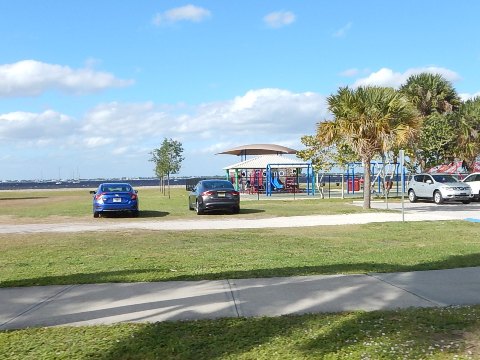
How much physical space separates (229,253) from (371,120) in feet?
42.7

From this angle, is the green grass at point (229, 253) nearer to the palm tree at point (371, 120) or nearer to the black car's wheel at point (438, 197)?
the palm tree at point (371, 120)

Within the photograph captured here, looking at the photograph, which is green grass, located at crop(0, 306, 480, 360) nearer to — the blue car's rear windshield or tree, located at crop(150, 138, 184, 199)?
the blue car's rear windshield

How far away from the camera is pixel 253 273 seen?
8.15 m

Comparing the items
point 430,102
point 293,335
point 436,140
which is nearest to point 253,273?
point 293,335

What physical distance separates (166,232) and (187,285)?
7.46 meters

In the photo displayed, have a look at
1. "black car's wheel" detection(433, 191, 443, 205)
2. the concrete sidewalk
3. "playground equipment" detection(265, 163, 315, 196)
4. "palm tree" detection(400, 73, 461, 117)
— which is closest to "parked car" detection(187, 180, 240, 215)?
"black car's wheel" detection(433, 191, 443, 205)

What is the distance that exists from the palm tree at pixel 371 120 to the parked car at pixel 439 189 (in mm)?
5837

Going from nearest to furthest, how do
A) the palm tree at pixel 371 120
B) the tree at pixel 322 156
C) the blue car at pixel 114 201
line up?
the blue car at pixel 114 201
the palm tree at pixel 371 120
the tree at pixel 322 156

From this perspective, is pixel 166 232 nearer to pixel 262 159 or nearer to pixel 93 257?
pixel 93 257

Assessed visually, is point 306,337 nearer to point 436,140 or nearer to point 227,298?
point 227,298

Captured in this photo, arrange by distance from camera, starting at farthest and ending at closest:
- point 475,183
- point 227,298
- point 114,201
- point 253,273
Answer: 1. point 475,183
2. point 114,201
3. point 253,273
4. point 227,298

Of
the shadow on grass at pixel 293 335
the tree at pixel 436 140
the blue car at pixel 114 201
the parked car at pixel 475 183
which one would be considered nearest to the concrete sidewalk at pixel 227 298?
the shadow on grass at pixel 293 335

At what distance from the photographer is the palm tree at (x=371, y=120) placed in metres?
21.4

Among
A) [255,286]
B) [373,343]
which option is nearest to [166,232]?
[255,286]
